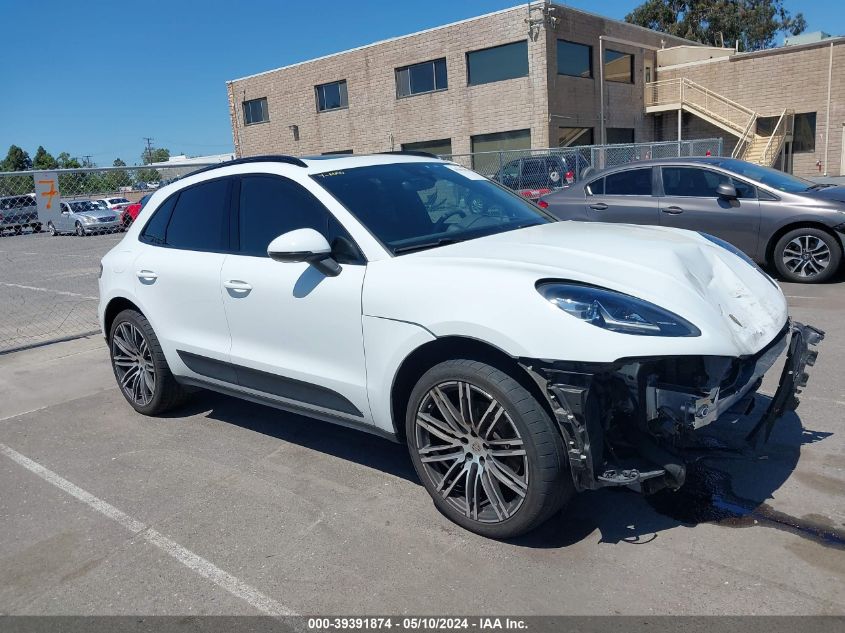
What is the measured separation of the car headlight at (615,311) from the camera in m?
2.93

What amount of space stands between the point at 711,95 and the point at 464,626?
32.6 meters

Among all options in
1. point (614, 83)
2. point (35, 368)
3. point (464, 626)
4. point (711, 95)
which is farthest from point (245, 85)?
point (464, 626)

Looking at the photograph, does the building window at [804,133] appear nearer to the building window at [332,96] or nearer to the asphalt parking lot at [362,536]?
the building window at [332,96]

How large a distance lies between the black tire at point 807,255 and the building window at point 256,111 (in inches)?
1273

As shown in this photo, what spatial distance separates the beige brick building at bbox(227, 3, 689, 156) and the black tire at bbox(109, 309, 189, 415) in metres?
23.6

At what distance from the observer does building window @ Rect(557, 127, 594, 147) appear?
91.9 ft

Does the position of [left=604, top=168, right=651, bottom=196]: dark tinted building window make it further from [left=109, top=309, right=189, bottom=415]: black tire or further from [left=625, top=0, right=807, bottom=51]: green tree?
[left=625, top=0, right=807, bottom=51]: green tree

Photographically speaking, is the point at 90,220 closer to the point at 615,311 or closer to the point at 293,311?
the point at 293,311

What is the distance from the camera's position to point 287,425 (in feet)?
16.7

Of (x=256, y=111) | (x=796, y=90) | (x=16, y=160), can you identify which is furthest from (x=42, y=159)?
(x=796, y=90)

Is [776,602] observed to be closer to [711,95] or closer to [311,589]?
[311,589]

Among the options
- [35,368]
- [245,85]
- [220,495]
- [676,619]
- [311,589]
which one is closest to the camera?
[676,619]

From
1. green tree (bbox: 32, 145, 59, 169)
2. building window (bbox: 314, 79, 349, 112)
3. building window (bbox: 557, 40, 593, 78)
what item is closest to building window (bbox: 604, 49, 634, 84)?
building window (bbox: 557, 40, 593, 78)

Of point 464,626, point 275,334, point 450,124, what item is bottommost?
point 464,626
